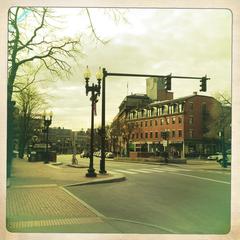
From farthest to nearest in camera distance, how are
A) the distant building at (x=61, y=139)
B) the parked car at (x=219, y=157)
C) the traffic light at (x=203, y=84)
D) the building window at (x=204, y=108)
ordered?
the distant building at (x=61, y=139)
the building window at (x=204, y=108)
the traffic light at (x=203, y=84)
the parked car at (x=219, y=157)

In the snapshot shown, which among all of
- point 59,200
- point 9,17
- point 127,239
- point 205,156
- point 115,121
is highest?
point 9,17

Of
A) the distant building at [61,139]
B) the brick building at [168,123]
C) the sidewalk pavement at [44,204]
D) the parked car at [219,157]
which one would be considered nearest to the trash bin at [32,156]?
the sidewalk pavement at [44,204]

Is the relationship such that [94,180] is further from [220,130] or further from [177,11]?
[177,11]

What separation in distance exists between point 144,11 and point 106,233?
63.6 inches

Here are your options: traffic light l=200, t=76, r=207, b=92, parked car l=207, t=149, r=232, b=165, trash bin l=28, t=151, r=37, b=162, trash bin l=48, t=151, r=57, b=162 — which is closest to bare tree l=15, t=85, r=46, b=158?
trash bin l=28, t=151, r=37, b=162

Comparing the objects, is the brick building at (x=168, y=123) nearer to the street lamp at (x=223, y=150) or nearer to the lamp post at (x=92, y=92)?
the street lamp at (x=223, y=150)

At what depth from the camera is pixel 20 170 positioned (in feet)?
12.4

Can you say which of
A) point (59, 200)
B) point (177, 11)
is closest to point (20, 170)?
point (59, 200)

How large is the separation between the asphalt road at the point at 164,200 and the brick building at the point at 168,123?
0.58 feet

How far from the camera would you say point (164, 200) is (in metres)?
3.90

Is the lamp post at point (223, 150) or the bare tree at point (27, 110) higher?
the bare tree at point (27, 110)

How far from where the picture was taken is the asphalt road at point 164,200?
362cm

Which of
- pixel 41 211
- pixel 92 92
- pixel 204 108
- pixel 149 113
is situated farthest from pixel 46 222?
pixel 204 108

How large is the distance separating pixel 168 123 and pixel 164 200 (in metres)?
0.62
